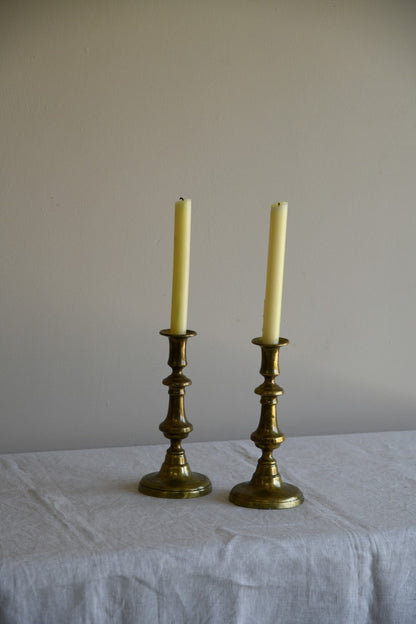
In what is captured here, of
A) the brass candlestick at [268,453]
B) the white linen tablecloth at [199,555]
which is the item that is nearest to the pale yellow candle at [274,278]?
the brass candlestick at [268,453]

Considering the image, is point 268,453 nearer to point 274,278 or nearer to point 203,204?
point 274,278

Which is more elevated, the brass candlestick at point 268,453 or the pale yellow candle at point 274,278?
the pale yellow candle at point 274,278

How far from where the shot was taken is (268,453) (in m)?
1.02

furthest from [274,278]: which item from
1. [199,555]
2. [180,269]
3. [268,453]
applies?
[199,555]

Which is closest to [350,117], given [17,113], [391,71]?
[391,71]

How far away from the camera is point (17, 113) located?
124 cm

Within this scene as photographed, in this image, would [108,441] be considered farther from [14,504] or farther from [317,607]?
[317,607]

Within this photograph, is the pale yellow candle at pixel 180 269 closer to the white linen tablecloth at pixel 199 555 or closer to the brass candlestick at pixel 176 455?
the brass candlestick at pixel 176 455

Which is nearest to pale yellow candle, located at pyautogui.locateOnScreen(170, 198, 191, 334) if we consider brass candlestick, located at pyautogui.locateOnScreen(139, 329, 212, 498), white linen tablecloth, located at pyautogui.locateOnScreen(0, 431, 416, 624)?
brass candlestick, located at pyautogui.locateOnScreen(139, 329, 212, 498)

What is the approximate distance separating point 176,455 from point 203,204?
0.48 m

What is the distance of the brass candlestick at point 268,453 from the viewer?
99 cm

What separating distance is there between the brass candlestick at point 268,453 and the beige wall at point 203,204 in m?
0.38

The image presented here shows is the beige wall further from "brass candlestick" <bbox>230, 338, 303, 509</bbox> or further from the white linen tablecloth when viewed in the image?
"brass candlestick" <bbox>230, 338, 303, 509</bbox>

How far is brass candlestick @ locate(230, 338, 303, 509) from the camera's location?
0.99m
